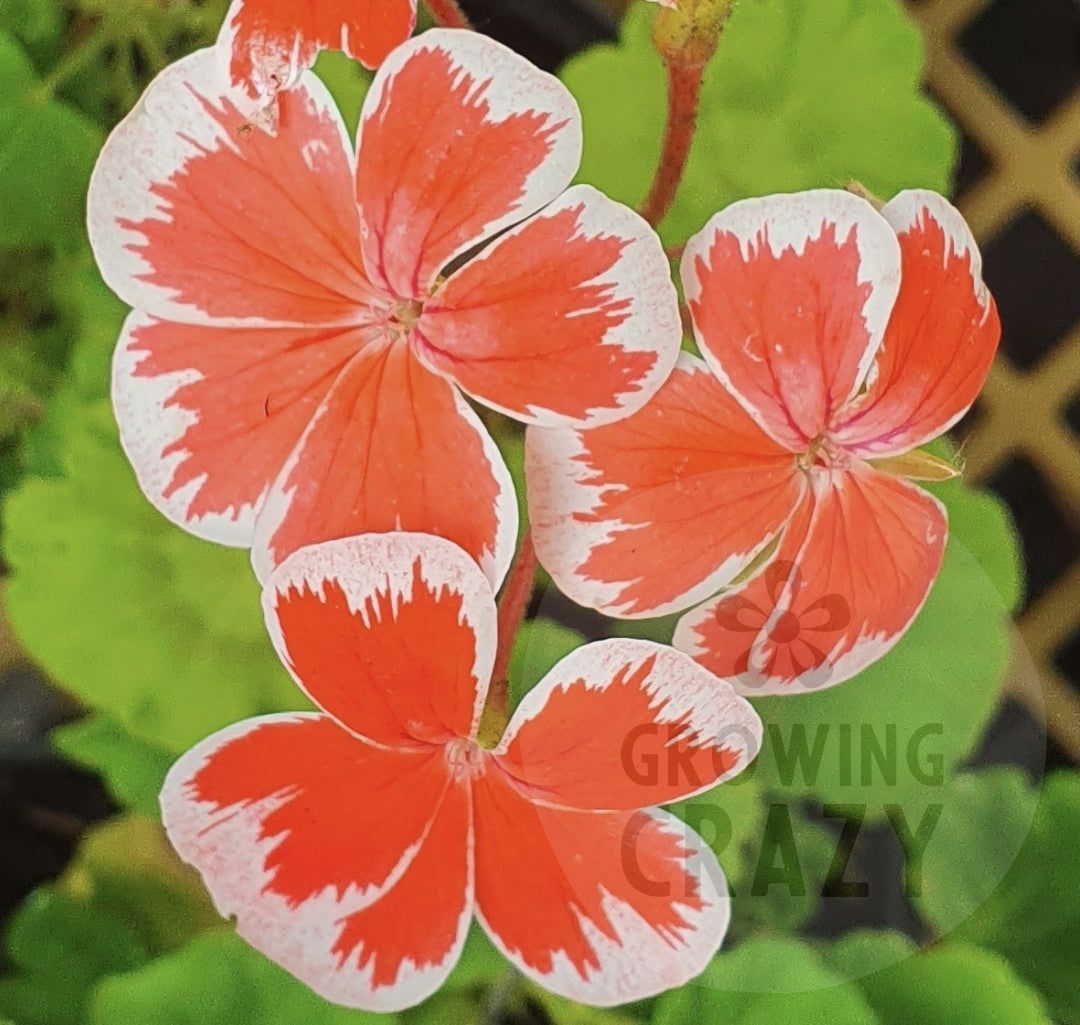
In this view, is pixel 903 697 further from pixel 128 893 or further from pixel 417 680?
pixel 128 893

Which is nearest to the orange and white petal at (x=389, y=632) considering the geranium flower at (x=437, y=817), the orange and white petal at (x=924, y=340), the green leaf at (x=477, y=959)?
the geranium flower at (x=437, y=817)

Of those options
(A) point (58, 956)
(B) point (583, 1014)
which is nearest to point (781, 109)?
(B) point (583, 1014)

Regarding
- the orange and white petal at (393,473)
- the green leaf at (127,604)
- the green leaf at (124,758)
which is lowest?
the green leaf at (124,758)

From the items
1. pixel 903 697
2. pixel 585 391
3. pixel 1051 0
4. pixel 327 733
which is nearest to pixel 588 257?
pixel 585 391

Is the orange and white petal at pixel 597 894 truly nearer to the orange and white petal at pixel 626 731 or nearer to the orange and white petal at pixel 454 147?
the orange and white petal at pixel 626 731

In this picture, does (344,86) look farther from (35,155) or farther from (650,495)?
(650,495)

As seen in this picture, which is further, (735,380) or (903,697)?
(903,697)
